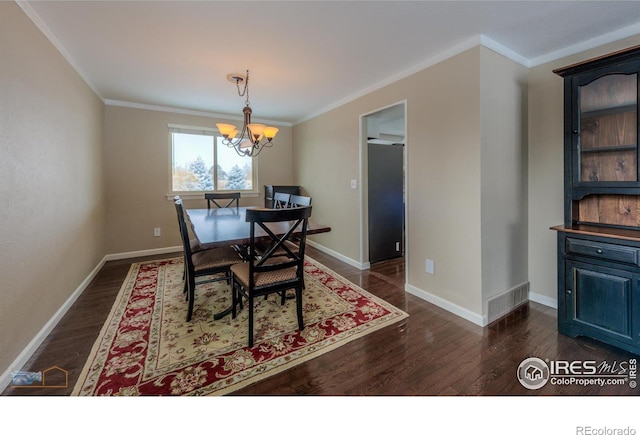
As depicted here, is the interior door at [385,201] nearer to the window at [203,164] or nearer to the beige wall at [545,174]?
the beige wall at [545,174]

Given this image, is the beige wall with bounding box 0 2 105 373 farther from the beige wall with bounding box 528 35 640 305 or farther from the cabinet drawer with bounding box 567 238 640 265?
the beige wall with bounding box 528 35 640 305

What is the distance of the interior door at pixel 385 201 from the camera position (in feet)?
12.1

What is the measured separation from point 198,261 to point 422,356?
1916 mm

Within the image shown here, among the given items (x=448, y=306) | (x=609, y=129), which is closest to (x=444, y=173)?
(x=609, y=129)

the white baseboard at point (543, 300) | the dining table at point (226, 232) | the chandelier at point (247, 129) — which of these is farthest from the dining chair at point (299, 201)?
the white baseboard at point (543, 300)

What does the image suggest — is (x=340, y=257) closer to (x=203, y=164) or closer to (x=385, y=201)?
(x=385, y=201)

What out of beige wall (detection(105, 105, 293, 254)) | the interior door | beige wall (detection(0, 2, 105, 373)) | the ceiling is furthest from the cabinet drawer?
beige wall (detection(105, 105, 293, 254))

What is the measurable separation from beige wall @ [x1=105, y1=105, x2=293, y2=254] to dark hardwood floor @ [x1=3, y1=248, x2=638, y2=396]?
182 centimetres

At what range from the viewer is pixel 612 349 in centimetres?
180

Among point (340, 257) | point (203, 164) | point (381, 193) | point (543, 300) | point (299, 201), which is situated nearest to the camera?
point (543, 300)

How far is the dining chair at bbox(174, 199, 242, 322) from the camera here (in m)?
2.16

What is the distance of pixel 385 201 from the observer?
384 centimetres

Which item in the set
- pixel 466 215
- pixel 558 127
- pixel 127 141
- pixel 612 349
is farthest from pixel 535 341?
pixel 127 141
